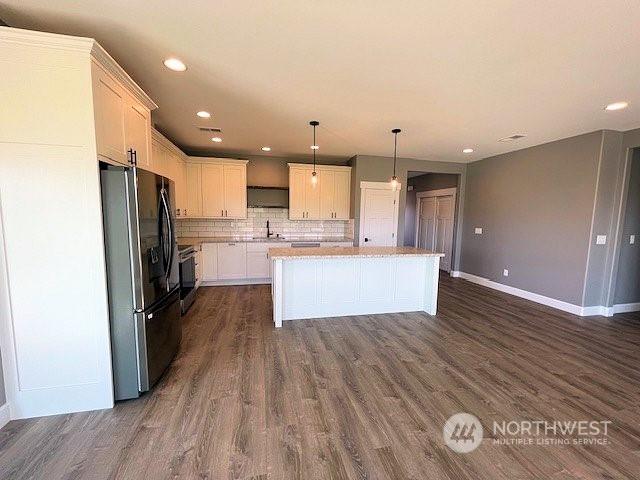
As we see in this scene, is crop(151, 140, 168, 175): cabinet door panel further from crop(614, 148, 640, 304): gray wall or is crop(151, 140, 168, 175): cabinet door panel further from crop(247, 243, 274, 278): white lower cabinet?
crop(614, 148, 640, 304): gray wall

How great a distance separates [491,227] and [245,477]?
592 centimetres

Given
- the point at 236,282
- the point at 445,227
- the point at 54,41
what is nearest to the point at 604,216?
the point at 445,227

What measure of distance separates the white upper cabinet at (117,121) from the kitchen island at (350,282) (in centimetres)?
180

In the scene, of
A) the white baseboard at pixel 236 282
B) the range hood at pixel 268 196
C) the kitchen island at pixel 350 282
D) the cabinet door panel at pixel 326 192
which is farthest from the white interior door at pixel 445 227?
the white baseboard at pixel 236 282

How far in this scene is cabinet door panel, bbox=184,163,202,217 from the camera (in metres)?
5.34

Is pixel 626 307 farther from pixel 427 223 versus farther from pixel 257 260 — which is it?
pixel 257 260

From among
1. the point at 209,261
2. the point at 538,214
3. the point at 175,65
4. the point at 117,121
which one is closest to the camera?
the point at 117,121

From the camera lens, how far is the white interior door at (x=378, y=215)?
5.77m

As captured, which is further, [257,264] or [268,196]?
[268,196]

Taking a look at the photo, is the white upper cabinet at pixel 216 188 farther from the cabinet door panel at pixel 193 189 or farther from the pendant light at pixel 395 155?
the pendant light at pixel 395 155

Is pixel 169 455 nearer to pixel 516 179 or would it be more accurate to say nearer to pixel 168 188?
pixel 168 188

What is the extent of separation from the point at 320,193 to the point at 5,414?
508 centimetres

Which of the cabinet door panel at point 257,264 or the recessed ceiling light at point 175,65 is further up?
the recessed ceiling light at point 175,65

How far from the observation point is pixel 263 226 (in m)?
6.06
